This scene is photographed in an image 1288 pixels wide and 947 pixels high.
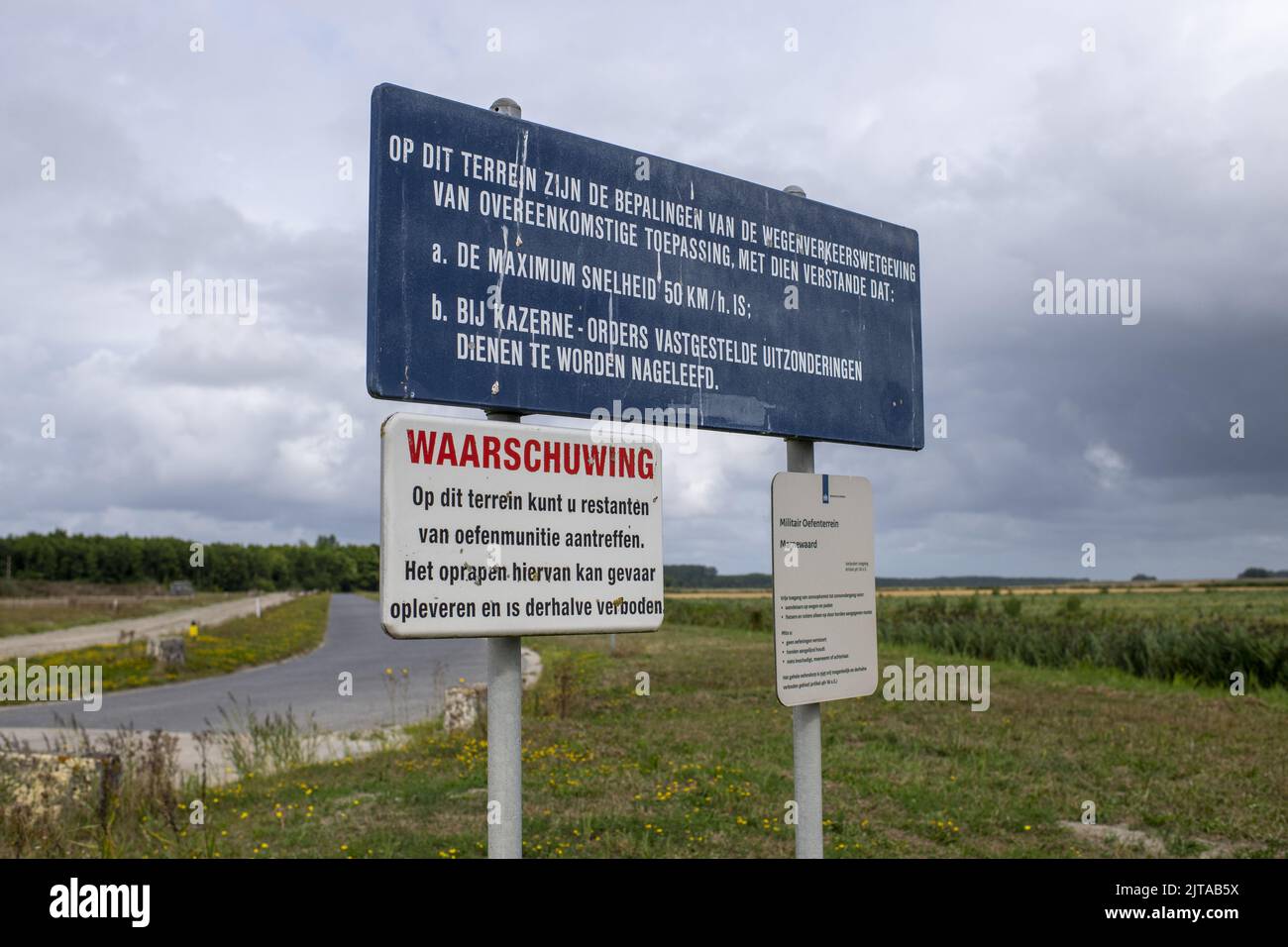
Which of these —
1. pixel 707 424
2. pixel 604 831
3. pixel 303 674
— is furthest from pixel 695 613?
pixel 707 424

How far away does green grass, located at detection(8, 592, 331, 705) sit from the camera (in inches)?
816

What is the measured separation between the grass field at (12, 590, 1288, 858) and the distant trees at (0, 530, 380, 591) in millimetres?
95152

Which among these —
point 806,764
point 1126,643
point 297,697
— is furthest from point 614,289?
point 1126,643

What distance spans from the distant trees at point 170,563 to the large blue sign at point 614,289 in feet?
333

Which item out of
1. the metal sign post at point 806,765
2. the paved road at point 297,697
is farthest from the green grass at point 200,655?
the metal sign post at point 806,765

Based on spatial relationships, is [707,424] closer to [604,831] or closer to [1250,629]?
[604,831]

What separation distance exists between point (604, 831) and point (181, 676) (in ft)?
60.1

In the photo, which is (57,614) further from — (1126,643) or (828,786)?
(828,786)

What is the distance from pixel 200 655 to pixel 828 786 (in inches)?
829

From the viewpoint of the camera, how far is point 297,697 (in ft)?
55.8

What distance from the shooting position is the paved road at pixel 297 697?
14.0 m

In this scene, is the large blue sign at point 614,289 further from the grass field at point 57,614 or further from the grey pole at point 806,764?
the grass field at point 57,614

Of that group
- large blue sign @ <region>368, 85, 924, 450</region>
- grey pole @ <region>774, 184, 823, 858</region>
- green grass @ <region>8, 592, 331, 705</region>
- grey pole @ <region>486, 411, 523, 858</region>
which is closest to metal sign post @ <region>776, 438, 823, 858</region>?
grey pole @ <region>774, 184, 823, 858</region>

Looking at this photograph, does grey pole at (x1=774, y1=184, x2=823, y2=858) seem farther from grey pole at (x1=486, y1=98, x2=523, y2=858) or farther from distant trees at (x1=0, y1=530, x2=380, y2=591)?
distant trees at (x1=0, y1=530, x2=380, y2=591)
